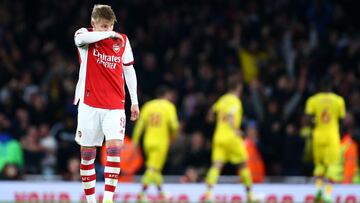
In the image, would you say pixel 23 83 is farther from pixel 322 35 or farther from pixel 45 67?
pixel 322 35

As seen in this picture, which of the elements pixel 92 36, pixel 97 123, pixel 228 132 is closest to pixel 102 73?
pixel 92 36

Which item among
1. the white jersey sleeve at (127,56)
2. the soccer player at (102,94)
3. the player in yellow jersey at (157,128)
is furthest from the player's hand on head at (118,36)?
the player in yellow jersey at (157,128)

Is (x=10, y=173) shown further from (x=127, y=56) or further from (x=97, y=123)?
(x=127, y=56)

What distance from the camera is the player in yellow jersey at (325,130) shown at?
1738 cm

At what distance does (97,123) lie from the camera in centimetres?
1138

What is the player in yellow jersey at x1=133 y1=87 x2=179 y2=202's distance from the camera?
18.7 m

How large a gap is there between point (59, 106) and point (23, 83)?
0.91m

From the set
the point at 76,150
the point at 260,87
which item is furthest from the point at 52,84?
the point at 260,87

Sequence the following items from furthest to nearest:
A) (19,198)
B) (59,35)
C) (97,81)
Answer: (59,35)
(19,198)
(97,81)

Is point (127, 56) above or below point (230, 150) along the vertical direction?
above

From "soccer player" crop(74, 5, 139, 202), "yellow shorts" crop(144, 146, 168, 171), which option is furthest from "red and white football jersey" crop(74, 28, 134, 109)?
"yellow shorts" crop(144, 146, 168, 171)

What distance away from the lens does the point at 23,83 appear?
21.5 m

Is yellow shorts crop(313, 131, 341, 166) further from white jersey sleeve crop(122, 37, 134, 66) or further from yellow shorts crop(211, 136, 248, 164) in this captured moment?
white jersey sleeve crop(122, 37, 134, 66)

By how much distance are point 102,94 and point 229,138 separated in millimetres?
7050
